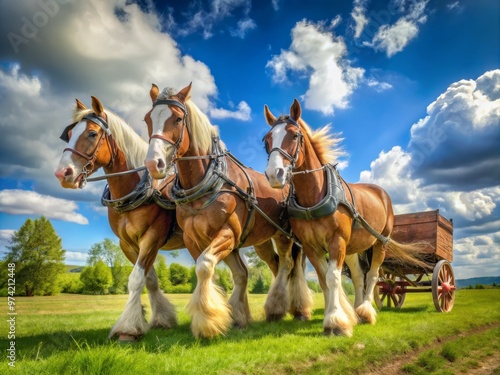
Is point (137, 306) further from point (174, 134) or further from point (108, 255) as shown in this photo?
point (108, 255)

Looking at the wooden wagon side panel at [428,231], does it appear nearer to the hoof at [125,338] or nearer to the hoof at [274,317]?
the hoof at [274,317]

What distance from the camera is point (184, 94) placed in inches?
203

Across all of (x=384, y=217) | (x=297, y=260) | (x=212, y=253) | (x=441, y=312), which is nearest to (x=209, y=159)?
(x=212, y=253)

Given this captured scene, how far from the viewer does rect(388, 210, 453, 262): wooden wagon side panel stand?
9.66 meters

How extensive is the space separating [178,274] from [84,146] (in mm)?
24458

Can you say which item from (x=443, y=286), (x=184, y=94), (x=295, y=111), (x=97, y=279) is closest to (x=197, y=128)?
(x=184, y=94)

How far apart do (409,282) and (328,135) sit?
5794mm

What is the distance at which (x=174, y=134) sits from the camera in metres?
4.83

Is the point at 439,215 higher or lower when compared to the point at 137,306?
higher

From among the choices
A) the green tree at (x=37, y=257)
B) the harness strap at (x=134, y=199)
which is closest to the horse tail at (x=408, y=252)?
the harness strap at (x=134, y=199)

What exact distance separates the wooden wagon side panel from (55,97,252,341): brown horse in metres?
6.01

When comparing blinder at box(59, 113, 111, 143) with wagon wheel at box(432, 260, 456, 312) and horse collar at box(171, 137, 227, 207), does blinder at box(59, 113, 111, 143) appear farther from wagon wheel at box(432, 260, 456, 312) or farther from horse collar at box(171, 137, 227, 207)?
wagon wheel at box(432, 260, 456, 312)

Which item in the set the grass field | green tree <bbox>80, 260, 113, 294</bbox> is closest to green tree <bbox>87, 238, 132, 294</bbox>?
green tree <bbox>80, 260, 113, 294</bbox>

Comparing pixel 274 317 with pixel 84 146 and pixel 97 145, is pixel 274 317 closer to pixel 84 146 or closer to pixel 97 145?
pixel 97 145
